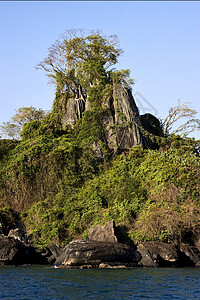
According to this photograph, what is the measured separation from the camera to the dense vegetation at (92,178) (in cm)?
2330

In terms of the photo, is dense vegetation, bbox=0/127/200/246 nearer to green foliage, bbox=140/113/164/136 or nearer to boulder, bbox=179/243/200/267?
boulder, bbox=179/243/200/267

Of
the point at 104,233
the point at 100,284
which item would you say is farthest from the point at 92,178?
the point at 100,284

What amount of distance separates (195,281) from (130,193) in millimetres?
10507

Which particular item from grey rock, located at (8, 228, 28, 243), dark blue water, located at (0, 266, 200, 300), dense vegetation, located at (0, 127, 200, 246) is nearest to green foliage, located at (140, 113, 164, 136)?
dense vegetation, located at (0, 127, 200, 246)

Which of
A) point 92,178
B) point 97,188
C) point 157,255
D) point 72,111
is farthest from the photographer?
point 72,111

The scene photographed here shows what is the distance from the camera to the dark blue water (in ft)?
41.0

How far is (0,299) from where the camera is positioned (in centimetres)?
1191

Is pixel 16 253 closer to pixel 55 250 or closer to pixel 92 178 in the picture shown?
pixel 55 250

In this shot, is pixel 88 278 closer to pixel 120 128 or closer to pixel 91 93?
pixel 120 128

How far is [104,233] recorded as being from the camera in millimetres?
21875

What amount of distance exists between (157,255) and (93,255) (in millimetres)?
3178

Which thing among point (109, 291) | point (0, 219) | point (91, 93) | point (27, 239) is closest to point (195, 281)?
point (109, 291)

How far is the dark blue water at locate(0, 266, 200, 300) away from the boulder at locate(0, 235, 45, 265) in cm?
247

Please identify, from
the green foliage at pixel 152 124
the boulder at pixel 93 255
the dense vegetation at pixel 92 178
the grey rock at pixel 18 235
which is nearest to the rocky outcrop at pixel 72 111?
the dense vegetation at pixel 92 178
